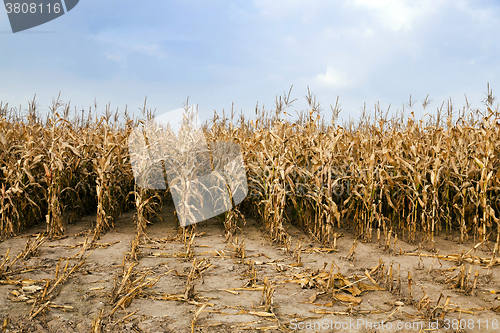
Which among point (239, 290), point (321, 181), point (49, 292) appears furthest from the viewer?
point (321, 181)

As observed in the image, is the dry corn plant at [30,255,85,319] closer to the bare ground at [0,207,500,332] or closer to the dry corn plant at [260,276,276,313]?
the bare ground at [0,207,500,332]

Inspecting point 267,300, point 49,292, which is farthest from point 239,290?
point 49,292

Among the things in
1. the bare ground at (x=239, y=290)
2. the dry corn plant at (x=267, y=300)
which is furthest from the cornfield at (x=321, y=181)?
the dry corn plant at (x=267, y=300)

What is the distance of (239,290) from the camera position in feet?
9.55

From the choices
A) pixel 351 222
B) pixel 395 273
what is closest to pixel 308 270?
pixel 395 273

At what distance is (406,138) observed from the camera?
482 centimetres

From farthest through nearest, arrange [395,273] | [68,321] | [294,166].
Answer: [294,166], [395,273], [68,321]

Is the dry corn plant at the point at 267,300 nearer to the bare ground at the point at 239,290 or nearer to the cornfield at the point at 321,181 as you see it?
the bare ground at the point at 239,290

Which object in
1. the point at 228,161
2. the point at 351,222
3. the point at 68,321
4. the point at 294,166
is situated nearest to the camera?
the point at 68,321

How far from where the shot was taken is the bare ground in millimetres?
2373

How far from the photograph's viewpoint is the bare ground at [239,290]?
2373mm

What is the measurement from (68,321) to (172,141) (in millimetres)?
Answer: 2964

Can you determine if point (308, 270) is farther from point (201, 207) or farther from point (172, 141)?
point (172, 141)

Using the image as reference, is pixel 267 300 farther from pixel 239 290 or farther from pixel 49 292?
pixel 49 292
